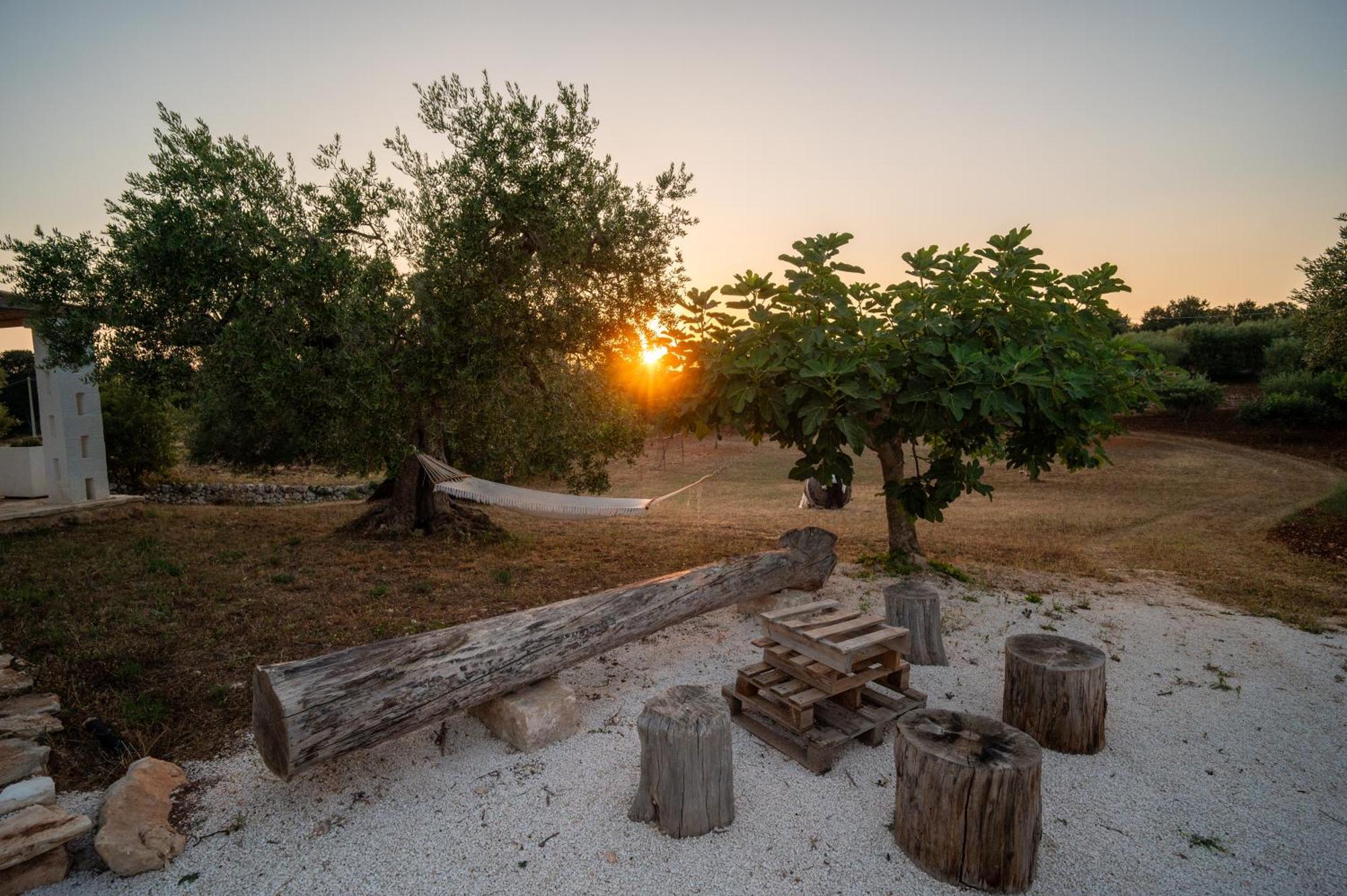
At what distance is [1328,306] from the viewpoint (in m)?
10.8

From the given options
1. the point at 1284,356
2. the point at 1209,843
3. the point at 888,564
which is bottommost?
the point at 1209,843

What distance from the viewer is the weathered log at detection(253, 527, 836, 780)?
10.1ft

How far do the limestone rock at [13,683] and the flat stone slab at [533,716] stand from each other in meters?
2.97

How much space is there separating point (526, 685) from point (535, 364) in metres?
5.45

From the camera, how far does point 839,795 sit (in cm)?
335

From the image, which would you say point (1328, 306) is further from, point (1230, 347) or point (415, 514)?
point (1230, 347)

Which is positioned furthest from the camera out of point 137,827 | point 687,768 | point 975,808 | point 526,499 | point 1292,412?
point 1292,412

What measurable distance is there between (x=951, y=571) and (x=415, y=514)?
25.3 feet

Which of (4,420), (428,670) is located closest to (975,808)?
(428,670)

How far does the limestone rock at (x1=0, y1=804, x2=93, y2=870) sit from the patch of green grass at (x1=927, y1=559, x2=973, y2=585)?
24.4ft

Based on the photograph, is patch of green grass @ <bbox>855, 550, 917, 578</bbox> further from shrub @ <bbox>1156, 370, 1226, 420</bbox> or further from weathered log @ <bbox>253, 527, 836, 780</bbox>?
shrub @ <bbox>1156, 370, 1226, 420</bbox>

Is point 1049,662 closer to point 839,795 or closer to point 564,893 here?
point 839,795

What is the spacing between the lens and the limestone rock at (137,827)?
2.77m

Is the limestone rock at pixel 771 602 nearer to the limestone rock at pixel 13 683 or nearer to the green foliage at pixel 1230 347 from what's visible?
the limestone rock at pixel 13 683
